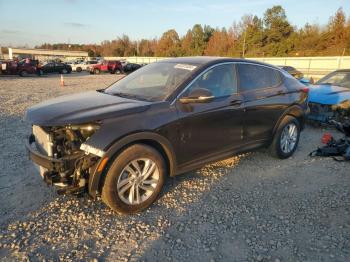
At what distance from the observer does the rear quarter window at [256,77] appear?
4613 mm

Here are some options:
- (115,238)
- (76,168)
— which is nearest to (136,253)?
(115,238)

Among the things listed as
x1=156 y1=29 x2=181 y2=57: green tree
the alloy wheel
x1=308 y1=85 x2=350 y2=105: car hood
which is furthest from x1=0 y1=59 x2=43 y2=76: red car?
x1=156 y1=29 x2=181 y2=57: green tree

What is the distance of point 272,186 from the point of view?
14.4ft

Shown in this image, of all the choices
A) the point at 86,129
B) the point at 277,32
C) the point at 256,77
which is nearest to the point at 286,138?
the point at 256,77

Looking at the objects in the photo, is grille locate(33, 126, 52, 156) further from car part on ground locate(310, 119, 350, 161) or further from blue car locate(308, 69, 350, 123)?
blue car locate(308, 69, 350, 123)

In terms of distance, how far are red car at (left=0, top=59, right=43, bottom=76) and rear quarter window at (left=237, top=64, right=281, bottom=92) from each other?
2594 centimetres

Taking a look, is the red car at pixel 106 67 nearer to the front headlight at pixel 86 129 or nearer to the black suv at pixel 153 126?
the black suv at pixel 153 126

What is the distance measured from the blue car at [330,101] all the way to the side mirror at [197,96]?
511 centimetres

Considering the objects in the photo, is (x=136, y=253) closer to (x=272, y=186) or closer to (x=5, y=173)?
(x=272, y=186)

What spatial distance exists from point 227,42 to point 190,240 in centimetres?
6893

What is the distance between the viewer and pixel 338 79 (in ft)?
28.2

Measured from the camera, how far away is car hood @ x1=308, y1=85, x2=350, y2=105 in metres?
7.46

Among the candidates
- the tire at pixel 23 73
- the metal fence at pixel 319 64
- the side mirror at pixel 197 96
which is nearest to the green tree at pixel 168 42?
the metal fence at pixel 319 64

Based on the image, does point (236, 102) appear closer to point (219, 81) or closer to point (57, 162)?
point (219, 81)
